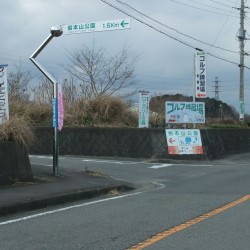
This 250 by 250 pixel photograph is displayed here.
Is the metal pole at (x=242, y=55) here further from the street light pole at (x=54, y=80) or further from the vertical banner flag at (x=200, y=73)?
the street light pole at (x=54, y=80)

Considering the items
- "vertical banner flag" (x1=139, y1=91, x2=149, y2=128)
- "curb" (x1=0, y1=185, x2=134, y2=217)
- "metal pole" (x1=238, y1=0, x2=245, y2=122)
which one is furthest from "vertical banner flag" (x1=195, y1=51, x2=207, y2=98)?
"curb" (x1=0, y1=185, x2=134, y2=217)

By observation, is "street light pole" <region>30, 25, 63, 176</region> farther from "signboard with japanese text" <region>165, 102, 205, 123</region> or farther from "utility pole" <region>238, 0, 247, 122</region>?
"utility pole" <region>238, 0, 247, 122</region>

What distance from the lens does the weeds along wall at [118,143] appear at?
24.3m

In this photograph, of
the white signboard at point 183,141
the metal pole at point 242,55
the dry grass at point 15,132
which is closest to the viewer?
the dry grass at point 15,132

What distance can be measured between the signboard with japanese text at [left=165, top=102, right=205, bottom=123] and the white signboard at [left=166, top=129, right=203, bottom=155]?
104cm

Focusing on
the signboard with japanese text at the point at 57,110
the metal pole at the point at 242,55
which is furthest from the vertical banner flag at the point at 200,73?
the signboard with japanese text at the point at 57,110

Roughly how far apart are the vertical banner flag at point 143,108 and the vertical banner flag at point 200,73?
2855mm

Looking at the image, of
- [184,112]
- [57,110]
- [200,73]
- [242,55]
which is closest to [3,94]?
[57,110]

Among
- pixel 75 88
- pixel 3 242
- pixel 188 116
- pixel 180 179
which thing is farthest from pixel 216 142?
pixel 3 242

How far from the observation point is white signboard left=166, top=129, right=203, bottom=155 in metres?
24.2

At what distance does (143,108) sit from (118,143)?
2.45 m

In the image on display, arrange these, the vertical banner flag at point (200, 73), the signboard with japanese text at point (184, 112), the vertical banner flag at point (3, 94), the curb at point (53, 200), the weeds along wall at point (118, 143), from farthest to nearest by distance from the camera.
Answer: the vertical banner flag at point (200, 73), the signboard with japanese text at point (184, 112), the weeds along wall at point (118, 143), the vertical banner flag at point (3, 94), the curb at point (53, 200)

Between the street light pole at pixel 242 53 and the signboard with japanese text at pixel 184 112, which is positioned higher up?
the street light pole at pixel 242 53

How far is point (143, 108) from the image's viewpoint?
2566 centimetres
